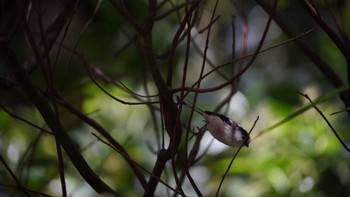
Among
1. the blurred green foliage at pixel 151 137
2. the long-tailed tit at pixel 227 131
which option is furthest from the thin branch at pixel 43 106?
the blurred green foliage at pixel 151 137

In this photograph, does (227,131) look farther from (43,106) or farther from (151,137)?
(151,137)

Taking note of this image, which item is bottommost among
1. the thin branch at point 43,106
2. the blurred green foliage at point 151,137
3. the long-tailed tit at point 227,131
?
the long-tailed tit at point 227,131

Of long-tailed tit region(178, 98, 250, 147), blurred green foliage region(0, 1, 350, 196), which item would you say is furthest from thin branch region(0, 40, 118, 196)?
blurred green foliage region(0, 1, 350, 196)

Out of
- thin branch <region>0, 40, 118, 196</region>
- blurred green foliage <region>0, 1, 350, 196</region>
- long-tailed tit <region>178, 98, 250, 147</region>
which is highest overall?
blurred green foliage <region>0, 1, 350, 196</region>

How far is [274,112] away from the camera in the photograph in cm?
118

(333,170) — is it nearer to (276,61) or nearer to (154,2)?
(154,2)

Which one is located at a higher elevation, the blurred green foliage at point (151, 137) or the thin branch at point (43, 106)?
the blurred green foliage at point (151, 137)

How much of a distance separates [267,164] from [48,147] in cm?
42

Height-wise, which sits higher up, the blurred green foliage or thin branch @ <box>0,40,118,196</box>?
the blurred green foliage

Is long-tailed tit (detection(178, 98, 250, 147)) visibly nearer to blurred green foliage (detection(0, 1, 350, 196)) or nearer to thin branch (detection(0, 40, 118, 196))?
thin branch (detection(0, 40, 118, 196))

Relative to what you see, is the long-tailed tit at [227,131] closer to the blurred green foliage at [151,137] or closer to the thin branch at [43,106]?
the thin branch at [43,106]

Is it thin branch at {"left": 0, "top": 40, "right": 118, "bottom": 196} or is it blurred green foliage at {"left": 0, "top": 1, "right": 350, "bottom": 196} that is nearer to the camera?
thin branch at {"left": 0, "top": 40, "right": 118, "bottom": 196}

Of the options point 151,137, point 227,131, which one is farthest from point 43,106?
point 151,137

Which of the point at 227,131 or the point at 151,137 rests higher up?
the point at 151,137
